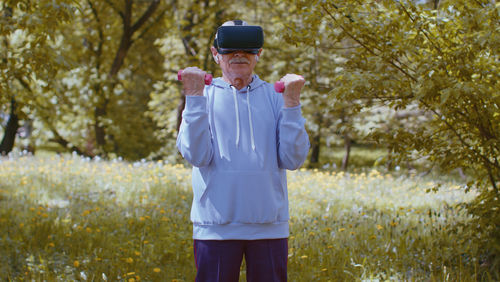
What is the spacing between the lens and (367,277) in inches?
151

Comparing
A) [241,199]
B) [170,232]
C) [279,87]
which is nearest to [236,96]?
[279,87]

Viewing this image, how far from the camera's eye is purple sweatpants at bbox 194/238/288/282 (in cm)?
202

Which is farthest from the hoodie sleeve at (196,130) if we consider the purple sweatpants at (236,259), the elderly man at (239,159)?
the purple sweatpants at (236,259)

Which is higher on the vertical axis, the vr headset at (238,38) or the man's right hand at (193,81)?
the vr headset at (238,38)

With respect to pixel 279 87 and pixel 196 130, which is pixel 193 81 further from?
pixel 279 87

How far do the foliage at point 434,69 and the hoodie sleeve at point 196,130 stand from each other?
1658 millimetres

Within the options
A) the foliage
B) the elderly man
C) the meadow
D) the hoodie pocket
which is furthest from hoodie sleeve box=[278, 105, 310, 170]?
the meadow

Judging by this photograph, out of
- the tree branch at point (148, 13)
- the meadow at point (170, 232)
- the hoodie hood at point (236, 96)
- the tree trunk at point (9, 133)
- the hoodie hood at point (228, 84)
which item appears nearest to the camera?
the hoodie hood at point (236, 96)

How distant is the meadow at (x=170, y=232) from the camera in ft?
12.8

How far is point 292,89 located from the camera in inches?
77.1

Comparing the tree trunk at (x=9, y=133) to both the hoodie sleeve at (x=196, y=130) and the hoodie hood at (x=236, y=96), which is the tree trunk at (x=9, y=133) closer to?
the hoodie hood at (x=236, y=96)

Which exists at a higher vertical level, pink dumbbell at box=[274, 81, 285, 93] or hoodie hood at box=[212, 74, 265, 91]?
hoodie hood at box=[212, 74, 265, 91]

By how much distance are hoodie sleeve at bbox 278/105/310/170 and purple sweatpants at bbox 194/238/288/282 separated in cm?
36

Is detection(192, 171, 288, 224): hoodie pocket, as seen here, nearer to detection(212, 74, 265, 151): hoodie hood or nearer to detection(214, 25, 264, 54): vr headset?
detection(212, 74, 265, 151): hoodie hood
